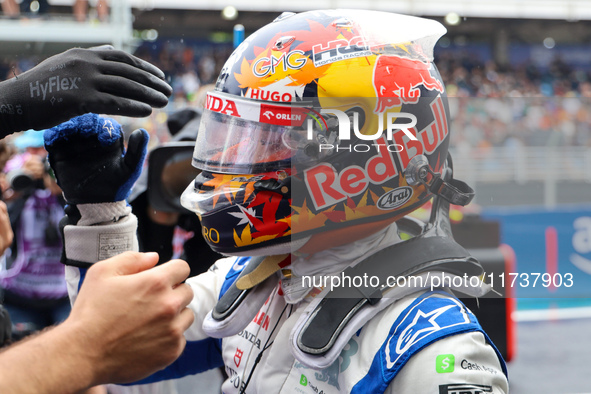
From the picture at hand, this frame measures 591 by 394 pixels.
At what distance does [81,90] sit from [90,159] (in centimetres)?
27

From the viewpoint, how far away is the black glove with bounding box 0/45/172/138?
1379 mm

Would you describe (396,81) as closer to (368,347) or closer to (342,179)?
(342,179)

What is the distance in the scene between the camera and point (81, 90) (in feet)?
4.51

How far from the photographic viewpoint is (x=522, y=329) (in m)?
5.57

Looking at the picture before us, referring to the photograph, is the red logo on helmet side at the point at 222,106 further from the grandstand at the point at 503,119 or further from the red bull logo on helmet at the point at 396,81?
the grandstand at the point at 503,119

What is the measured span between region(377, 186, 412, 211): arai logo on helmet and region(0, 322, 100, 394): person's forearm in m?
0.67

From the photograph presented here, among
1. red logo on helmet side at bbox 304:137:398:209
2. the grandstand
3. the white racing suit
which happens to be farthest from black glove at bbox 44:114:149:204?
red logo on helmet side at bbox 304:137:398:209

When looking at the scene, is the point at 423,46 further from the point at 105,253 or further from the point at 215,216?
the point at 105,253

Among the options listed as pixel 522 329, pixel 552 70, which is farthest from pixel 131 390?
pixel 552 70

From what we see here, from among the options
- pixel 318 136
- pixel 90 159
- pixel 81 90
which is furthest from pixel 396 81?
pixel 90 159

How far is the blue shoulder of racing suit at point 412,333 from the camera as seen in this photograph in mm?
1103

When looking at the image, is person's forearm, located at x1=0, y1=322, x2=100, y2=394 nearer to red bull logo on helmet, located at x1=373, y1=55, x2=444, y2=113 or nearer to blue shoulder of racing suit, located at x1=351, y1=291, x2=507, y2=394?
blue shoulder of racing suit, located at x1=351, y1=291, x2=507, y2=394

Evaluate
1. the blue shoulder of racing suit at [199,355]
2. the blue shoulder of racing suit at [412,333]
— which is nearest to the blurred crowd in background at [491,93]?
the blue shoulder of racing suit at [199,355]

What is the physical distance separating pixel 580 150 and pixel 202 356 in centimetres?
585
